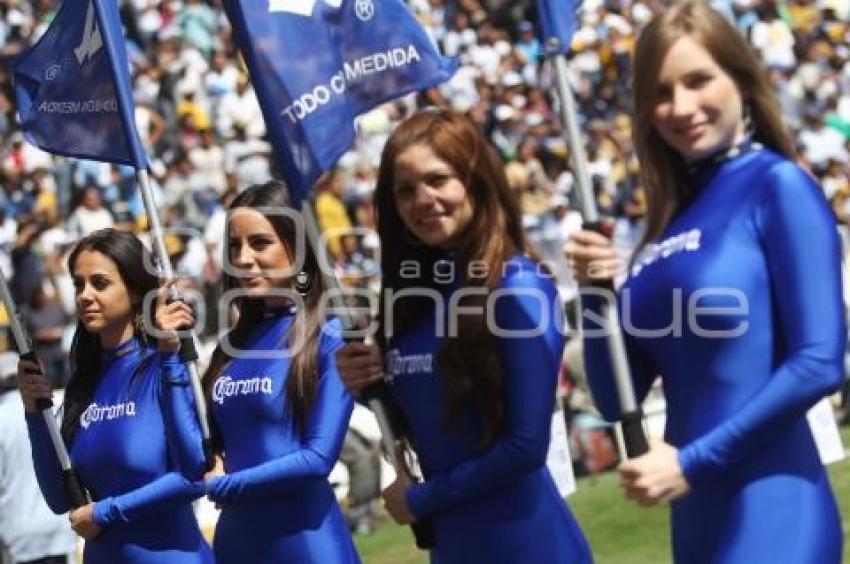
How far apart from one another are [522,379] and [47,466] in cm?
242

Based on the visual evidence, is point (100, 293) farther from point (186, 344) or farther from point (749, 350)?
point (749, 350)

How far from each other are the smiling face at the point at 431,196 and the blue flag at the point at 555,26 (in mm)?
441

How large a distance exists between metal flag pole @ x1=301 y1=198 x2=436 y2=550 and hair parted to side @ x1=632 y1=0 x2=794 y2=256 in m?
0.93

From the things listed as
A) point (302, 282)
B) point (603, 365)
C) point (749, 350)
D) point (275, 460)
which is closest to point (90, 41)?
point (302, 282)

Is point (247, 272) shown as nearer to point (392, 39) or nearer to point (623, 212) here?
point (392, 39)

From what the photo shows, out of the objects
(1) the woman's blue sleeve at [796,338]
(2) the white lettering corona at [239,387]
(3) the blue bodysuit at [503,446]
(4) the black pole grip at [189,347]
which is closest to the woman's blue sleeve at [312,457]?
(2) the white lettering corona at [239,387]

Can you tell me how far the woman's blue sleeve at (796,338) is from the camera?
13.5 feet

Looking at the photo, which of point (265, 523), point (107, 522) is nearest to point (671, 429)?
point (265, 523)

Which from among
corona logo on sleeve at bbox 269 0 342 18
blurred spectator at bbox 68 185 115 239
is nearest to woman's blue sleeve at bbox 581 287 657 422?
corona logo on sleeve at bbox 269 0 342 18

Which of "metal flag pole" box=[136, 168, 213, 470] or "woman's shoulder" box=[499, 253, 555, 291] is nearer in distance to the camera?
"woman's shoulder" box=[499, 253, 555, 291]

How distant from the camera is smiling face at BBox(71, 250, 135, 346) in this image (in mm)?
6629

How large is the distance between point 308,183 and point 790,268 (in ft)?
4.88

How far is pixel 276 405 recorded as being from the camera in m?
6.02

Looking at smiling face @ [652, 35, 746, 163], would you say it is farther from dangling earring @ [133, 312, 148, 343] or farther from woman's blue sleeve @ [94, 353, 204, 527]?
dangling earring @ [133, 312, 148, 343]
